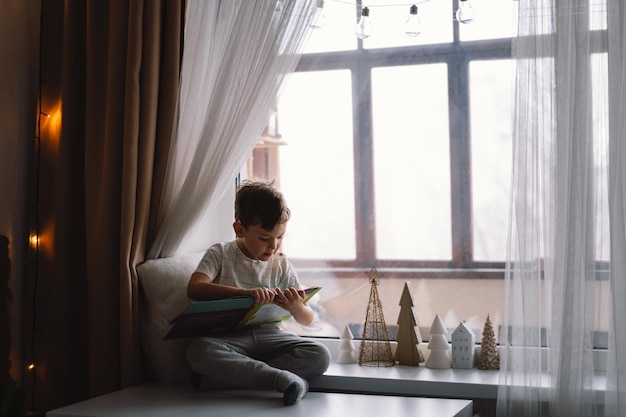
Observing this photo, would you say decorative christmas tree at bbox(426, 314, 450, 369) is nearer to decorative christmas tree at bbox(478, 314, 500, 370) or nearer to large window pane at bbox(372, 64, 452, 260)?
decorative christmas tree at bbox(478, 314, 500, 370)

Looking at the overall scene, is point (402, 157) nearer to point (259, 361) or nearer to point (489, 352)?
point (489, 352)

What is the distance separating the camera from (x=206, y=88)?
2311 mm

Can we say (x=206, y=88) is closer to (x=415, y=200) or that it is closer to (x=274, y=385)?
(x=415, y=200)

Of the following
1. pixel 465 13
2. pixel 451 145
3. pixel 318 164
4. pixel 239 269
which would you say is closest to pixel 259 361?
pixel 239 269

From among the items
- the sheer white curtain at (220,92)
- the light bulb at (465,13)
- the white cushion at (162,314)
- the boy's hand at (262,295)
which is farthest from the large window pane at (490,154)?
the white cushion at (162,314)

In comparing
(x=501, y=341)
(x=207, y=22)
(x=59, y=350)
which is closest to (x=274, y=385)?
(x=501, y=341)

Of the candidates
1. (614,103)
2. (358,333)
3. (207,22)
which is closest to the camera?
(614,103)

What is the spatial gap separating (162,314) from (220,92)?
2.21 ft

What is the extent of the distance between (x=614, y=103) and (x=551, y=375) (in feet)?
2.22

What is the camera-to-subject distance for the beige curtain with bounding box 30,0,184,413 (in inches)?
89.5

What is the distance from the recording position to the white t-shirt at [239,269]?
2.20 meters

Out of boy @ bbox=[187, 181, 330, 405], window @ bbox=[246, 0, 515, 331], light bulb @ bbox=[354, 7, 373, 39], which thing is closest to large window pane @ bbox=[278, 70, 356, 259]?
window @ bbox=[246, 0, 515, 331]

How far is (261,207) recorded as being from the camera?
7.13 feet

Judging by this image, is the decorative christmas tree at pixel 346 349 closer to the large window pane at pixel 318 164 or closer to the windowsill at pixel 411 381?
the windowsill at pixel 411 381
